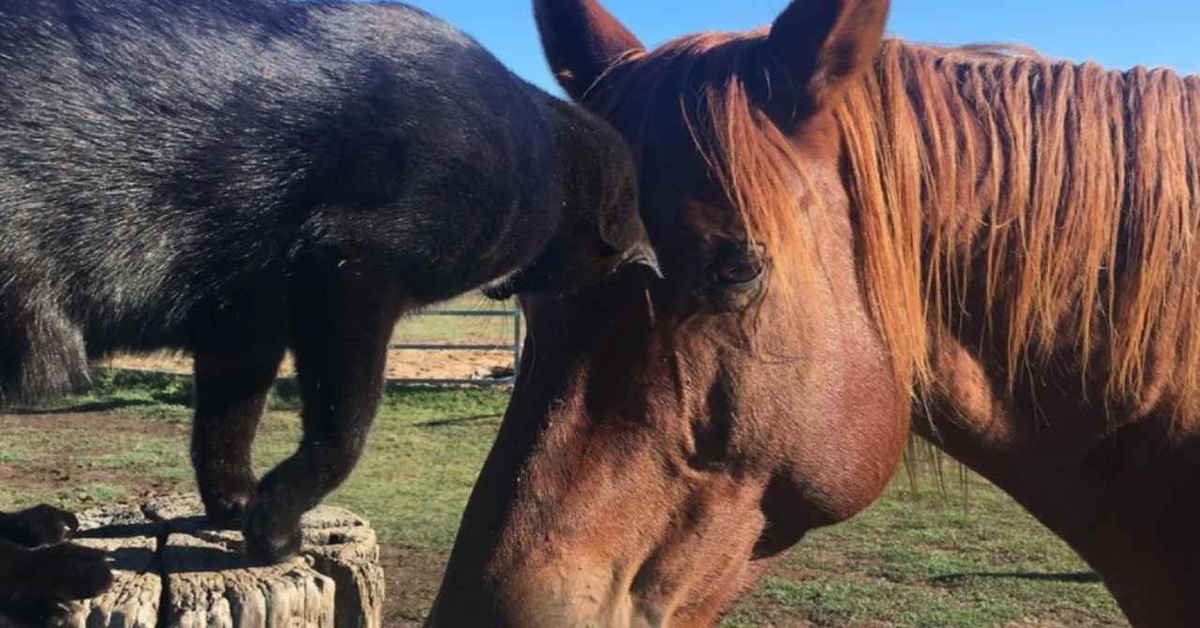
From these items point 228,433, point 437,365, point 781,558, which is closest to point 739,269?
point 228,433

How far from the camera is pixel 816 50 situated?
1.67m

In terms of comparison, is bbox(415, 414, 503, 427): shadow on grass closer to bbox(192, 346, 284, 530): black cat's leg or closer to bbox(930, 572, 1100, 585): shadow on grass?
bbox(930, 572, 1100, 585): shadow on grass

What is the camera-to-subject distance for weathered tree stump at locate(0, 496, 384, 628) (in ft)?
5.00

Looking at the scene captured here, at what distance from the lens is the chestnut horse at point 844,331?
5.30 feet

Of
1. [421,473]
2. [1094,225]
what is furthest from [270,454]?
[1094,225]

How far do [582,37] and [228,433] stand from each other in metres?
1.01

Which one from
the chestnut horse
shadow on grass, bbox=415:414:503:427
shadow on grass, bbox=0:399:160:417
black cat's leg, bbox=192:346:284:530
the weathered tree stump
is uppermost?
the chestnut horse

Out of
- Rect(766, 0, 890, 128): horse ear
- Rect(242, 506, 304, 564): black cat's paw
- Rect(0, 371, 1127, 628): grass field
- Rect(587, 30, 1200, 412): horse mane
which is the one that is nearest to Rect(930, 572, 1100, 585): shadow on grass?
Rect(0, 371, 1127, 628): grass field

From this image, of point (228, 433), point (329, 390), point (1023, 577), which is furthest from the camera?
point (1023, 577)

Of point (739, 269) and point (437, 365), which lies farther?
point (437, 365)

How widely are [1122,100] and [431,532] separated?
16.2ft

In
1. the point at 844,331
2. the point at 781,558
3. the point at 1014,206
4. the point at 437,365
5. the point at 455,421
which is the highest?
the point at 1014,206

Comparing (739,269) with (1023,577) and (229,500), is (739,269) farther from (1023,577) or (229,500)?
(1023,577)

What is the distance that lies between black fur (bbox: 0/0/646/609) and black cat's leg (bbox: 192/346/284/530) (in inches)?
0.7
